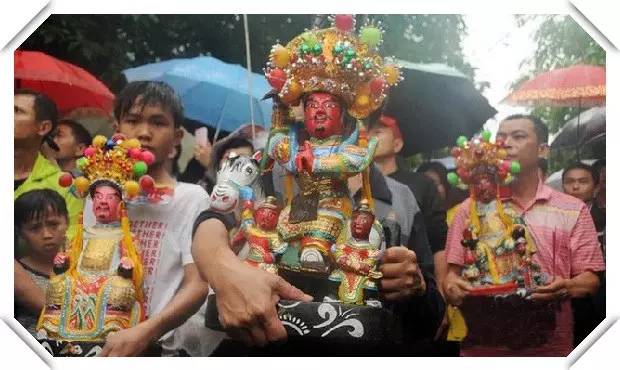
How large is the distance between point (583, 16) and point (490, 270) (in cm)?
148

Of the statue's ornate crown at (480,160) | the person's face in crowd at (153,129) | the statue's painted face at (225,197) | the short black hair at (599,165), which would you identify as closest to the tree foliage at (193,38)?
the person's face in crowd at (153,129)

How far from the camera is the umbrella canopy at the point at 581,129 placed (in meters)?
6.01

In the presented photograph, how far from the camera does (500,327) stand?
237 inches

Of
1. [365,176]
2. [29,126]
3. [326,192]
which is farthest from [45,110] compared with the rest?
[365,176]

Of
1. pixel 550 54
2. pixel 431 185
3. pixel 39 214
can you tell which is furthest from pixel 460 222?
pixel 39 214

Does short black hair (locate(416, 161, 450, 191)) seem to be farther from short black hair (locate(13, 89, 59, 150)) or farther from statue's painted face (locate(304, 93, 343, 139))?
short black hair (locate(13, 89, 59, 150))

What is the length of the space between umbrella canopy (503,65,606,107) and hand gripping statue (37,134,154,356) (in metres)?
2.08

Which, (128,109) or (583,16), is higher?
(583,16)

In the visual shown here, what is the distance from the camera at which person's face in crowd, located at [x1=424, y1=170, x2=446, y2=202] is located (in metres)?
5.99

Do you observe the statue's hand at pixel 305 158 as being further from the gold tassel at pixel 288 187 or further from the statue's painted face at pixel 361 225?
the statue's painted face at pixel 361 225

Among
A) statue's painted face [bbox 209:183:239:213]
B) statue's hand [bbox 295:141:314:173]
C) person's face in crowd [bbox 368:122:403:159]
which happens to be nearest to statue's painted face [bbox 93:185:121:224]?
statue's painted face [bbox 209:183:239:213]

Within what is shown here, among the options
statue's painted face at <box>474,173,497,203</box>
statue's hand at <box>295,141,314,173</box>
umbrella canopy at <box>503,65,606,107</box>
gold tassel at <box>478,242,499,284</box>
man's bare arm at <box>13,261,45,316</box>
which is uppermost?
umbrella canopy at <box>503,65,606,107</box>

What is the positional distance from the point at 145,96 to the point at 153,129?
0.62 feet

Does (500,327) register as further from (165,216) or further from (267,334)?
(165,216)
